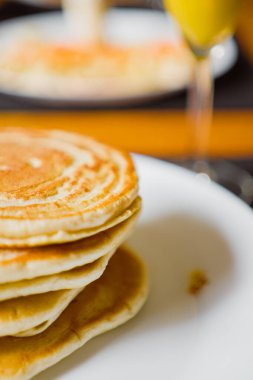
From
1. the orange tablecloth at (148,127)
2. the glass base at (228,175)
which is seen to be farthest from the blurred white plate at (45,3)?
the glass base at (228,175)

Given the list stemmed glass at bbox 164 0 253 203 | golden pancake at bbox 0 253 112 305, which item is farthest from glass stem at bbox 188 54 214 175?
golden pancake at bbox 0 253 112 305

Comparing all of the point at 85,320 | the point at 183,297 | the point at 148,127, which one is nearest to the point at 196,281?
the point at 183,297

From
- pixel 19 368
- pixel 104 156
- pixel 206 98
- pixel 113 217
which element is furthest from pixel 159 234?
pixel 206 98

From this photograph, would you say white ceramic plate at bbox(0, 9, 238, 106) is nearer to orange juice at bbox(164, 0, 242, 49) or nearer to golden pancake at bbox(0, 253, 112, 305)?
orange juice at bbox(164, 0, 242, 49)

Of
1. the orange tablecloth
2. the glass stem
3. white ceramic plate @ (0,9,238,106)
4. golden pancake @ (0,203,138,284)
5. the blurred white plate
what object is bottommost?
the blurred white plate

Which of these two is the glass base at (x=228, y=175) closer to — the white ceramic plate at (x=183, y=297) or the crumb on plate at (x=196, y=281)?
the white ceramic plate at (x=183, y=297)

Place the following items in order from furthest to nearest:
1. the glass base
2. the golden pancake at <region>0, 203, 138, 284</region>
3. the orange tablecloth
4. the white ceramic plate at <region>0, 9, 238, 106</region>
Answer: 1. the white ceramic plate at <region>0, 9, 238, 106</region>
2. the orange tablecloth
3. the glass base
4. the golden pancake at <region>0, 203, 138, 284</region>

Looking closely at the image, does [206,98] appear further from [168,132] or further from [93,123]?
[93,123]
